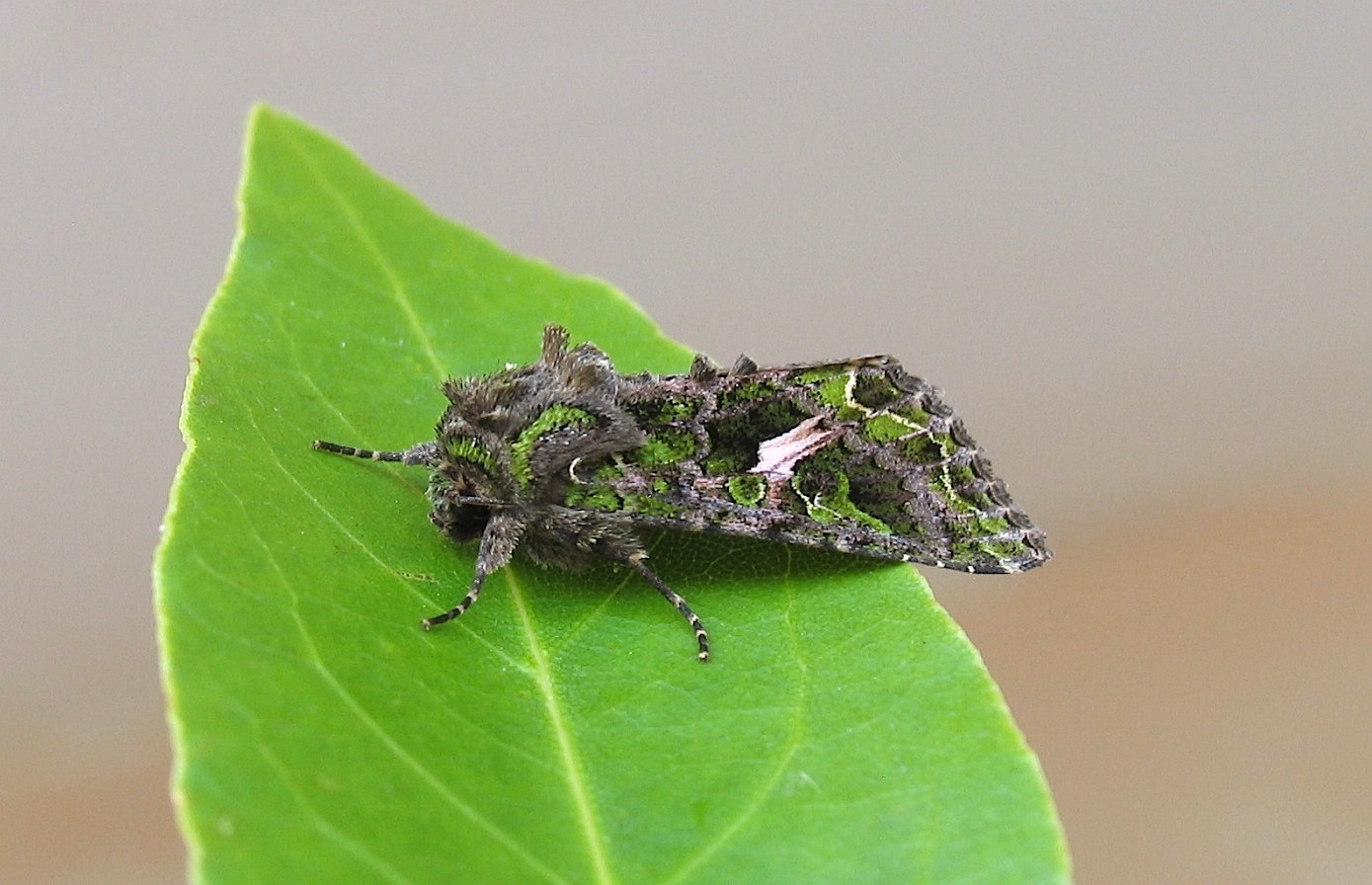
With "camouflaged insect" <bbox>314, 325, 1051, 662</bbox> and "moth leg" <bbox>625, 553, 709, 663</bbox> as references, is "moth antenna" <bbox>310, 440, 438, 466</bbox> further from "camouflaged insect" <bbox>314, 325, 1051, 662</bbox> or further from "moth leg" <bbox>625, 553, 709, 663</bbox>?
"moth leg" <bbox>625, 553, 709, 663</bbox>

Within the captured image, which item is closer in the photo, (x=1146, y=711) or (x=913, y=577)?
(x=913, y=577)

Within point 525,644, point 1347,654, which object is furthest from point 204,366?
point 1347,654

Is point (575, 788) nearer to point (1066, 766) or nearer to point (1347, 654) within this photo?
point (1066, 766)

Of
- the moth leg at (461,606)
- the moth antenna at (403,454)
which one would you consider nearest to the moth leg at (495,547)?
the moth leg at (461,606)

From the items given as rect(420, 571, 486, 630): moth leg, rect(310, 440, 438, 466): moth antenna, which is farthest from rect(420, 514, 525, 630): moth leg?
rect(310, 440, 438, 466): moth antenna

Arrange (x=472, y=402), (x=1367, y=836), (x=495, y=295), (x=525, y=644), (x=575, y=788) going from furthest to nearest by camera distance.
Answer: (x=1367, y=836), (x=495, y=295), (x=472, y=402), (x=525, y=644), (x=575, y=788)

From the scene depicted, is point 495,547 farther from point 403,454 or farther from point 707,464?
point 707,464
